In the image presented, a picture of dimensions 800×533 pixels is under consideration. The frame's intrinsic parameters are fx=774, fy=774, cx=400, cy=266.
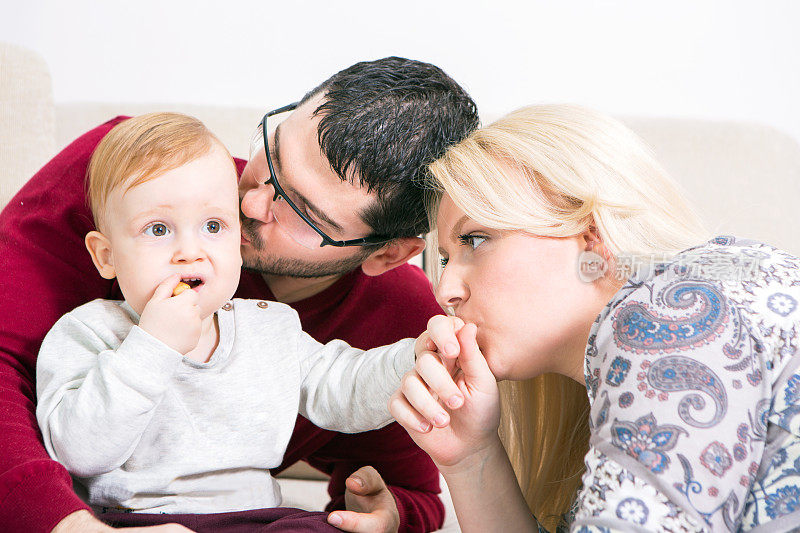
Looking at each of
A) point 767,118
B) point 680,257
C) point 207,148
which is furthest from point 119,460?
point 767,118

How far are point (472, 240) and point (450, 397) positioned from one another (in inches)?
8.9

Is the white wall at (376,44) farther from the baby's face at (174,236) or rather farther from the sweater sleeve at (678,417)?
the sweater sleeve at (678,417)

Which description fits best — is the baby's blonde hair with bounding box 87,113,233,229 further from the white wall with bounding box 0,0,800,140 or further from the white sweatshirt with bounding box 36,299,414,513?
the white wall with bounding box 0,0,800,140

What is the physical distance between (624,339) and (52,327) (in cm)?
79

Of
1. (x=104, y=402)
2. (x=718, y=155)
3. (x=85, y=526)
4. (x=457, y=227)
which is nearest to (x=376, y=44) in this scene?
(x=718, y=155)

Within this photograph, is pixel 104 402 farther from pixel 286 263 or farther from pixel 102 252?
pixel 286 263

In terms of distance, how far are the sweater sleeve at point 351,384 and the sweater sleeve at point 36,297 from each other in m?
0.37

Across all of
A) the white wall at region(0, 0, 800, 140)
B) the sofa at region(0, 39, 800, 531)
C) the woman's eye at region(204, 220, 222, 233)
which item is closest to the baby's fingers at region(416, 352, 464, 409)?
the woman's eye at region(204, 220, 222, 233)

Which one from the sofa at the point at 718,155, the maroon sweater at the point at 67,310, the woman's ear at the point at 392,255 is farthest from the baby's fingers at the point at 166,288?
the sofa at the point at 718,155

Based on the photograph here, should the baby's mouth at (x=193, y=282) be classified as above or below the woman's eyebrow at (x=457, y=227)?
below

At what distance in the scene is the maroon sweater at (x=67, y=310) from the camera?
0.91 meters

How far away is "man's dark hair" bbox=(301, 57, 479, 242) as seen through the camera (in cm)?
125

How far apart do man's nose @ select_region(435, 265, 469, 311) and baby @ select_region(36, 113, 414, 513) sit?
0.43 feet

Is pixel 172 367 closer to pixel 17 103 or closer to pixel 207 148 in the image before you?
pixel 207 148
